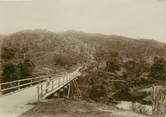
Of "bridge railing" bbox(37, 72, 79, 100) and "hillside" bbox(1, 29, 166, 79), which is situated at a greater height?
"hillside" bbox(1, 29, 166, 79)

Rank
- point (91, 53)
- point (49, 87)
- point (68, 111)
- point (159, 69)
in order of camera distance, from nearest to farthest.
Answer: point (68, 111), point (159, 69), point (49, 87), point (91, 53)

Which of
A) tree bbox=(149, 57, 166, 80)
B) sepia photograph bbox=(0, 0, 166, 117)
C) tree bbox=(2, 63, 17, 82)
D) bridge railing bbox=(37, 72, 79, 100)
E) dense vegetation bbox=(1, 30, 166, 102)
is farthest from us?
tree bbox=(2, 63, 17, 82)

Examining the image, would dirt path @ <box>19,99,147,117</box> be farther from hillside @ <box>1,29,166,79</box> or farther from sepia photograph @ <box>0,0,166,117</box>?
hillside @ <box>1,29,166,79</box>

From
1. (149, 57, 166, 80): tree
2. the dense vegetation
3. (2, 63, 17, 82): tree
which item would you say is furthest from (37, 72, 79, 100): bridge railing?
(149, 57, 166, 80): tree

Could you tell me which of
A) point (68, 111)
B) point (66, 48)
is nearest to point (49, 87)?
point (66, 48)

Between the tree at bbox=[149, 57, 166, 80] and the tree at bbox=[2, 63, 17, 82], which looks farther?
the tree at bbox=[2, 63, 17, 82]

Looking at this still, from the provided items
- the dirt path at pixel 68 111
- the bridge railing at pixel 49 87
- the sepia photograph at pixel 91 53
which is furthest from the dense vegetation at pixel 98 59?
the dirt path at pixel 68 111

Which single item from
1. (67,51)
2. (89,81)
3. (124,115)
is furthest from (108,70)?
(124,115)

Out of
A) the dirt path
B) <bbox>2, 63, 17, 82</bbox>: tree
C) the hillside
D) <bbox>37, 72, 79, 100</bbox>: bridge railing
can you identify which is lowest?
the dirt path

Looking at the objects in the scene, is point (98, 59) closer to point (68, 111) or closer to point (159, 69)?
point (159, 69)

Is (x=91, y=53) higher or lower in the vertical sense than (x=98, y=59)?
higher

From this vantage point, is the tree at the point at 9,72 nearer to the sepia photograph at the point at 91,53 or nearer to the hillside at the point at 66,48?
the sepia photograph at the point at 91,53
